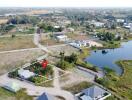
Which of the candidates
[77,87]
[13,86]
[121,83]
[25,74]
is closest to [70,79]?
[77,87]

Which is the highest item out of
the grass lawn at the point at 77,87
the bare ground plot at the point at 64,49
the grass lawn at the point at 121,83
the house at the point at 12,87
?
the house at the point at 12,87

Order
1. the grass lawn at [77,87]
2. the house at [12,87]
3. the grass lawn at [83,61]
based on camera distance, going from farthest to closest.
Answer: the grass lawn at [83,61] < the grass lawn at [77,87] < the house at [12,87]

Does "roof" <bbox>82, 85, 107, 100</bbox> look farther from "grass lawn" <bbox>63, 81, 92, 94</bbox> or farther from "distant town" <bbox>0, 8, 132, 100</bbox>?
"grass lawn" <bbox>63, 81, 92, 94</bbox>

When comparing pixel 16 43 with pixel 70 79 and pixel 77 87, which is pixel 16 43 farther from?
pixel 77 87

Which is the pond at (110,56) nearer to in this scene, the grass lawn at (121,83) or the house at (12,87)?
the grass lawn at (121,83)

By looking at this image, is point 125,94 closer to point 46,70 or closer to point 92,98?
point 92,98

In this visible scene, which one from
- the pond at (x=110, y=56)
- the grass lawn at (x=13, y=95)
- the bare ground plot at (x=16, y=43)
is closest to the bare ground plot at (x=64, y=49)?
the pond at (x=110, y=56)

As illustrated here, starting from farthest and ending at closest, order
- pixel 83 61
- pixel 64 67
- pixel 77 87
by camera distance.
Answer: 1. pixel 83 61
2. pixel 64 67
3. pixel 77 87

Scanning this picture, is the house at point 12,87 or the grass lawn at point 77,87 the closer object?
the house at point 12,87
